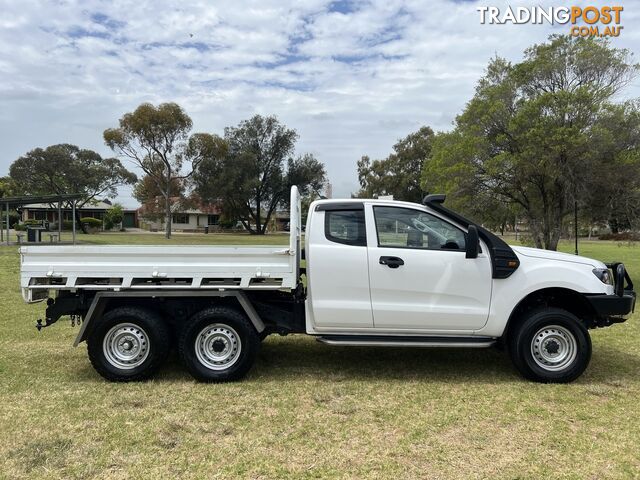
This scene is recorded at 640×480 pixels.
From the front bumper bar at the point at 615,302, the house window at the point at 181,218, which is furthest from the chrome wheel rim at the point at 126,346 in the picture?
the house window at the point at 181,218

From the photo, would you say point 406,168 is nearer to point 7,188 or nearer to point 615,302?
point 7,188

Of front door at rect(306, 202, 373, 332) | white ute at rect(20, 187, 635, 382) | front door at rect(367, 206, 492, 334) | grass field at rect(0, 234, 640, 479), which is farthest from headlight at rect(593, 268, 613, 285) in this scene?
front door at rect(306, 202, 373, 332)

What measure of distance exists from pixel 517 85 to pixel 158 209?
46166 millimetres

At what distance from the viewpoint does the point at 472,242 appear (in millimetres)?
5125

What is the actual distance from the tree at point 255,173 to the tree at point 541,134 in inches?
1462

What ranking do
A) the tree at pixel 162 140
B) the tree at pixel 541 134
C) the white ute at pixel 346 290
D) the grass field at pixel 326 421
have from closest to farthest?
the grass field at pixel 326 421 < the white ute at pixel 346 290 < the tree at pixel 541 134 < the tree at pixel 162 140

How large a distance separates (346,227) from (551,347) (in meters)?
2.42

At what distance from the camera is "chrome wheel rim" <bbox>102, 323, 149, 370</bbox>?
17.5ft

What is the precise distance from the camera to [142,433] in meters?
4.13

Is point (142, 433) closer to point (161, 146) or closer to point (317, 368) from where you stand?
point (317, 368)

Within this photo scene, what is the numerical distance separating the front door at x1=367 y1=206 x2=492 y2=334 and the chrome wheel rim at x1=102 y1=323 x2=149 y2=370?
238 cm

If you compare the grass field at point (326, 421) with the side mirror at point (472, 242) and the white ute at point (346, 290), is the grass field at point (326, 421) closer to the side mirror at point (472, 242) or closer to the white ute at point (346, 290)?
the white ute at point (346, 290)

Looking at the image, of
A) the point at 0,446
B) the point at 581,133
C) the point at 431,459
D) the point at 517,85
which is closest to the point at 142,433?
the point at 0,446

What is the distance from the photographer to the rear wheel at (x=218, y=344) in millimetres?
5266
